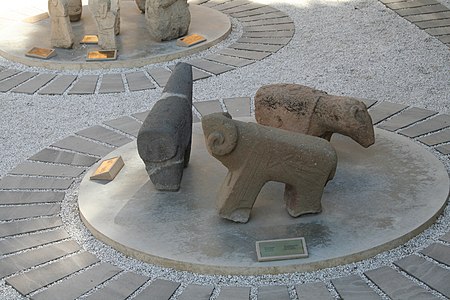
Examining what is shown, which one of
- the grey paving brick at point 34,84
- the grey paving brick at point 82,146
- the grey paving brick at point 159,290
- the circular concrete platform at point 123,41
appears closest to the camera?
the grey paving brick at point 159,290

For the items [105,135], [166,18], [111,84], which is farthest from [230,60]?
[105,135]

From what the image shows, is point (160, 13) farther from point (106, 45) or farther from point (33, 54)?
point (33, 54)

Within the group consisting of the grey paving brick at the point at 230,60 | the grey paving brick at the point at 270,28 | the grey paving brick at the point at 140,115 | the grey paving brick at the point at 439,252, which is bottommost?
the grey paving brick at the point at 270,28

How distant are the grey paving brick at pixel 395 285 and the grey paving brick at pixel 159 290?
1.32 m

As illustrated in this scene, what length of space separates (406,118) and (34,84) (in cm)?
426

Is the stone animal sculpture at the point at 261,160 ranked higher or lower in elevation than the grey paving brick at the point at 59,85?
higher

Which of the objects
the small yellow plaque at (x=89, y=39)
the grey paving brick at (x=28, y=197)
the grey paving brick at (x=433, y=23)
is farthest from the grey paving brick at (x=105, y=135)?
the grey paving brick at (x=433, y=23)

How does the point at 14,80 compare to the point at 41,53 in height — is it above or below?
below

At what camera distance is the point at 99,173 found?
263 inches

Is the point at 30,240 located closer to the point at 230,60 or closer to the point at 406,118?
the point at 406,118

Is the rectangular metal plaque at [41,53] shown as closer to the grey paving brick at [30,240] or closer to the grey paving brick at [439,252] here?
the grey paving brick at [30,240]

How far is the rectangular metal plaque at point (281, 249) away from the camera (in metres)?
5.48

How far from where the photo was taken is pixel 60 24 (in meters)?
9.98

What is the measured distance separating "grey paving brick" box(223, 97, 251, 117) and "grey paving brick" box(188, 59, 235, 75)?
1.03 metres
